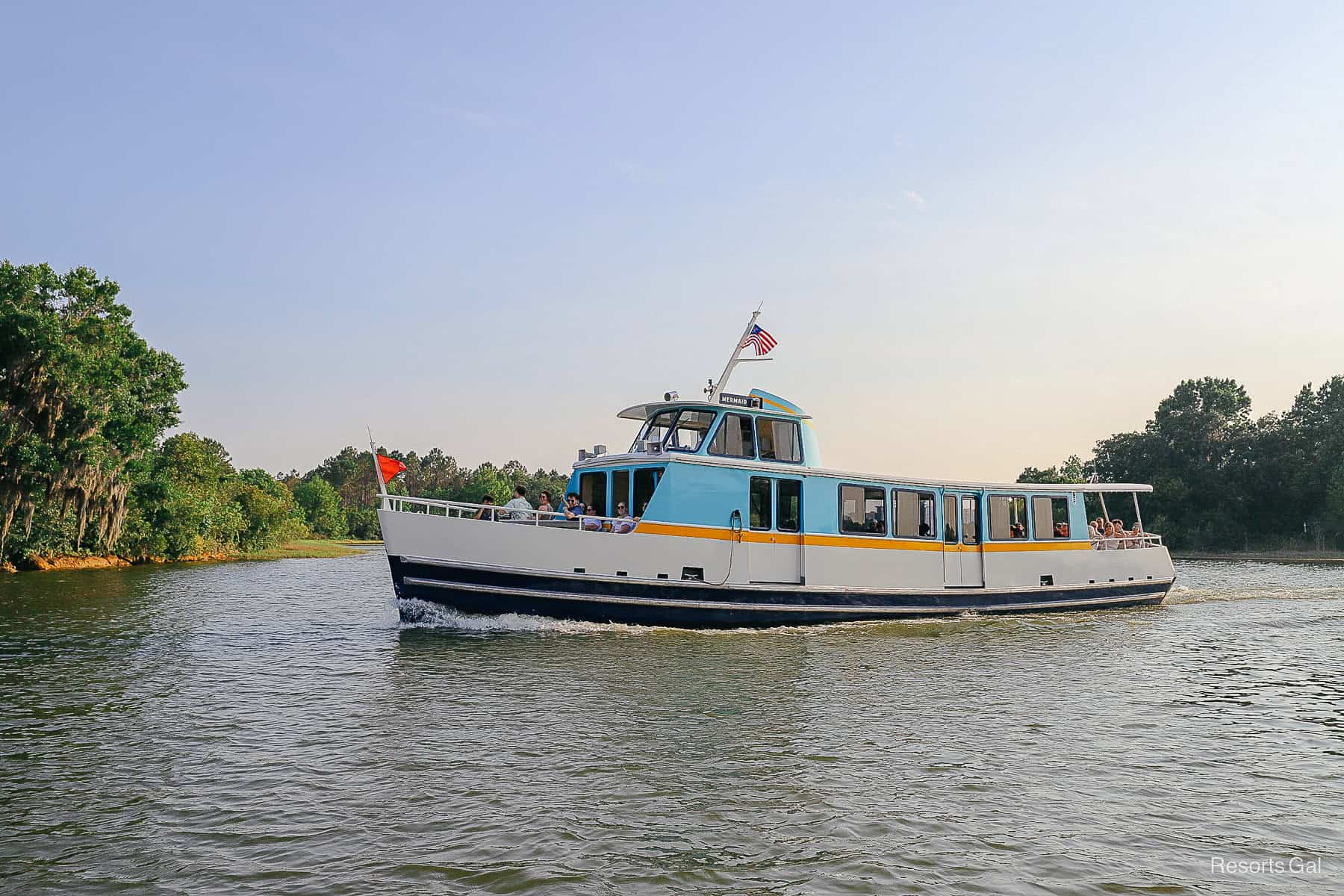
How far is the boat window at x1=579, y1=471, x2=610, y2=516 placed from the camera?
73.6ft

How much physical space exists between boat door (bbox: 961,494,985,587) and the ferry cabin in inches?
1.2

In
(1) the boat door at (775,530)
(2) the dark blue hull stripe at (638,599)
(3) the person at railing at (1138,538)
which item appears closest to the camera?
(2) the dark blue hull stripe at (638,599)

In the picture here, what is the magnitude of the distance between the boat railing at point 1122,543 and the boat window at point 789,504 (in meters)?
10.8

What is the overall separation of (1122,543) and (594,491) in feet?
54.5

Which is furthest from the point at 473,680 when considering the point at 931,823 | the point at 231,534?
the point at 231,534

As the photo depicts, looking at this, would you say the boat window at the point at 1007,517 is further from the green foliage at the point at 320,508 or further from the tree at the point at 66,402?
the green foliage at the point at 320,508

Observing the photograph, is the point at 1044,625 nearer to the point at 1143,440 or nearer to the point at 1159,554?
the point at 1159,554

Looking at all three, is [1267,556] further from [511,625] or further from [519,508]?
[511,625]

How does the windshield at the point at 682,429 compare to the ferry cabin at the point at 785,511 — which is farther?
the windshield at the point at 682,429

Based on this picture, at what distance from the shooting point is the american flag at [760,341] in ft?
75.8

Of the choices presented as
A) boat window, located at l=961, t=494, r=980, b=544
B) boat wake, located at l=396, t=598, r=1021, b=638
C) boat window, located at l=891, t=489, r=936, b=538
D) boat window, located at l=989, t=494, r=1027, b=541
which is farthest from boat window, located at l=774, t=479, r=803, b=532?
boat window, located at l=989, t=494, r=1027, b=541

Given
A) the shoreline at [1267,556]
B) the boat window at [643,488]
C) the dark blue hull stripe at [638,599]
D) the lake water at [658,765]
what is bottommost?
the lake water at [658,765]

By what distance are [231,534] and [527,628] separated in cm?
4947

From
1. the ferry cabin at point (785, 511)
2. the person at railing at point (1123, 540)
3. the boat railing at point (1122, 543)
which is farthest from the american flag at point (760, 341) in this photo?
the person at railing at point (1123, 540)
